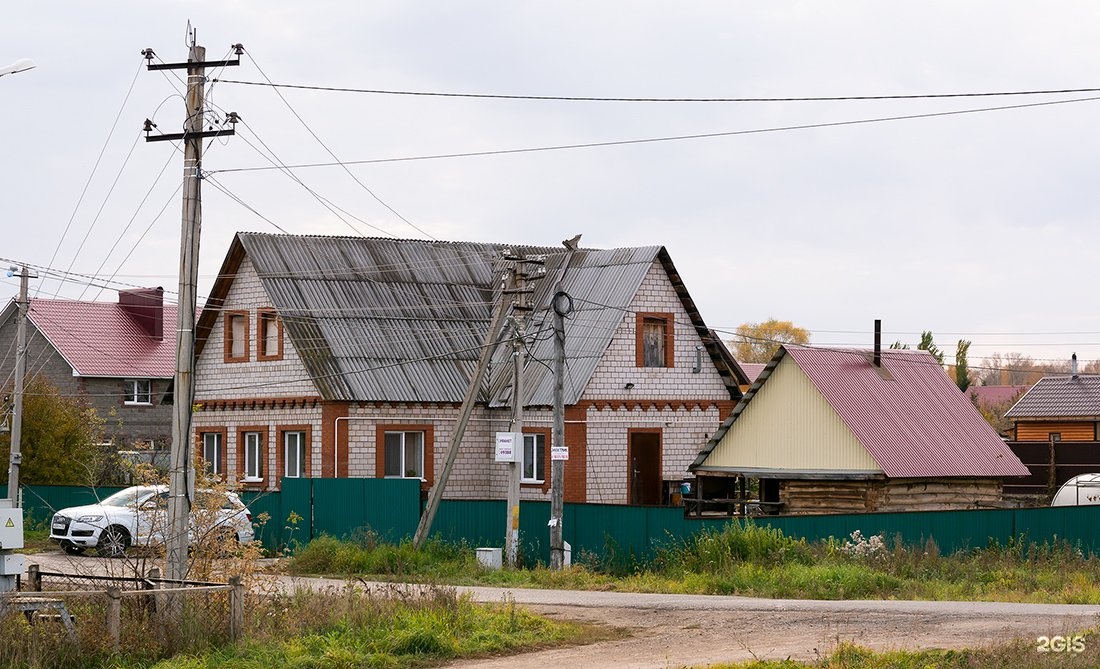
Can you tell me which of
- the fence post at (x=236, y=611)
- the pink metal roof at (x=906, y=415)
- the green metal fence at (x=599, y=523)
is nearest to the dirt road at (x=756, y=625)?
the fence post at (x=236, y=611)

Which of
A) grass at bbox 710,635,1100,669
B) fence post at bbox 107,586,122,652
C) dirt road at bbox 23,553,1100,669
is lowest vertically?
dirt road at bbox 23,553,1100,669

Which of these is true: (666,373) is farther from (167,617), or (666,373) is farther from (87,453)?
(167,617)

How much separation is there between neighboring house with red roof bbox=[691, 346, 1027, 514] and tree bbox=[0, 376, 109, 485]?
1983 cm

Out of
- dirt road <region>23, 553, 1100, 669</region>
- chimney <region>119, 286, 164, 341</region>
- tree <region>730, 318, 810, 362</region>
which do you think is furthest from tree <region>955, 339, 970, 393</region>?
dirt road <region>23, 553, 1100, 669</region>

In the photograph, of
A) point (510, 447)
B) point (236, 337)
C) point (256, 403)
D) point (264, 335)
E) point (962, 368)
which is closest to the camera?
point (510, 447)

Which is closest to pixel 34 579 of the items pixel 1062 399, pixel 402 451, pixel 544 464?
pixel 402 451

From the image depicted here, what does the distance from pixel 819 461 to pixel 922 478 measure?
253 centimetres

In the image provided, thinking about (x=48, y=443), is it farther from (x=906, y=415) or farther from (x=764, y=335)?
(x=764, y=335)

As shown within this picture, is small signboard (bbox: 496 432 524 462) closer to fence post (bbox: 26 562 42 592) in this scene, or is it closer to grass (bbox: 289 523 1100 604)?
grass (bbox: 289 523 1100 604)

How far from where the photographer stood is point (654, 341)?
40312 mm

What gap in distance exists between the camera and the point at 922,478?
35531mm

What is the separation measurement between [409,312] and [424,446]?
4.28m

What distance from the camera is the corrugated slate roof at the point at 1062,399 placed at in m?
61.5

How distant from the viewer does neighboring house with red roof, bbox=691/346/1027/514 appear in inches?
1399
